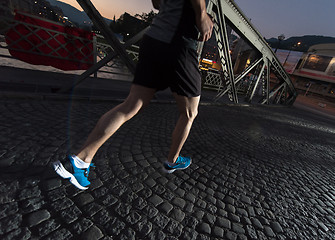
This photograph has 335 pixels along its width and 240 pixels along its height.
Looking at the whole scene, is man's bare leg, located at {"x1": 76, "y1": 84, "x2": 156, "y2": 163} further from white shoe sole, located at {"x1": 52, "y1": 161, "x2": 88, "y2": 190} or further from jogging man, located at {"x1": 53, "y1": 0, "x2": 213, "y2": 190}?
white shoe sole, located at {"x1": 52, "y1": 161, "x2": 88, "y2": 190}

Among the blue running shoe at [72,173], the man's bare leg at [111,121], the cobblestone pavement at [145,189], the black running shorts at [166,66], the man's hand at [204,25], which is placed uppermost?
the man's hand at [204,25]

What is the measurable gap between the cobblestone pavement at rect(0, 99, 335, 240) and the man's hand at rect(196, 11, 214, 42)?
1.52 metres

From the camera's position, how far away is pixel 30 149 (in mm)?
1833

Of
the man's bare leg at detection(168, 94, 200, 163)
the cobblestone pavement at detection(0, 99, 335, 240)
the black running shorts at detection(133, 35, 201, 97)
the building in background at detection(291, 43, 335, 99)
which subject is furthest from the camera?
A: the building in background at detection(291, 43, 335, 99)

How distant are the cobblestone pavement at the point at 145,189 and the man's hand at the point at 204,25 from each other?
1515 mm

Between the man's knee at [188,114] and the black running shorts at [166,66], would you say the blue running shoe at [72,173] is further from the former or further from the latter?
the man's knee at [188,114]

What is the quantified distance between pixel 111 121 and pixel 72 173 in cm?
59

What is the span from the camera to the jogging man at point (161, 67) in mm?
1322

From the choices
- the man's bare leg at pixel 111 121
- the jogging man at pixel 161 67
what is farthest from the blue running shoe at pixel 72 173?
the man's bare leg at pixel 111 121

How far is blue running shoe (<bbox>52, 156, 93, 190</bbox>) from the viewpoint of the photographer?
1.35 metres

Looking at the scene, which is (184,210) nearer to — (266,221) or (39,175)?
(266,221)

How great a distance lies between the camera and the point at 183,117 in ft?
5.47

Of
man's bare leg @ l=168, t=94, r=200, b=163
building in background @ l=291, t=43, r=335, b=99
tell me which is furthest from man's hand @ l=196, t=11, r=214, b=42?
building in background @ l=291, t=43, r=335, b=99

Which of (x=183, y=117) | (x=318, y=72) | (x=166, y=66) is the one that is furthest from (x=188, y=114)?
(x=318, y=72)
